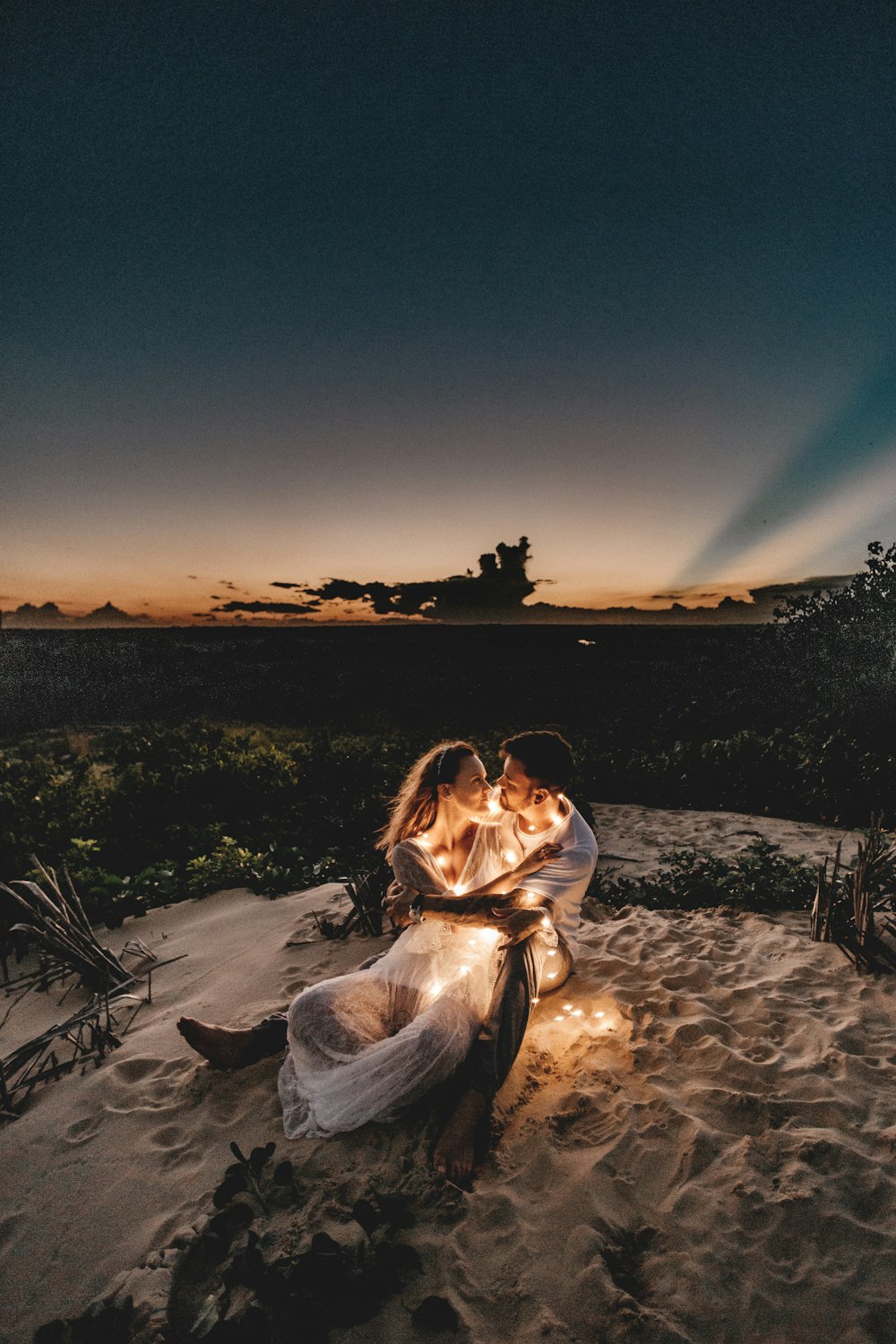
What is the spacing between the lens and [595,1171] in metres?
2.45

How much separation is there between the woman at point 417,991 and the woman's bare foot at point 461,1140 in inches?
6.6

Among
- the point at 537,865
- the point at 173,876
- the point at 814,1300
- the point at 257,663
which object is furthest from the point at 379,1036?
the point at 257,663

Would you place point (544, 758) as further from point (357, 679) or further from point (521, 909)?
point (357, 679)

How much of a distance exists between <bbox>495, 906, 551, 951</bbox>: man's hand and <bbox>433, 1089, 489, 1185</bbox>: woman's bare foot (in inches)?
26.2

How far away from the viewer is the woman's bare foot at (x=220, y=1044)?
3.09 m

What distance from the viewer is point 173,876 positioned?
6336 mm

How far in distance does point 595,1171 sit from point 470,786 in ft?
5.52

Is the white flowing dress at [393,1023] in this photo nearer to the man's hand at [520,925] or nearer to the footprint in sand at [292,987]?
A: the man's hand at [520,925]

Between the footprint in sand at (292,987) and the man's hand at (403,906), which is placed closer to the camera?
the man's hand at (403,906)

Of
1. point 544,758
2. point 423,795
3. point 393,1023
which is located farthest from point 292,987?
point 544,758

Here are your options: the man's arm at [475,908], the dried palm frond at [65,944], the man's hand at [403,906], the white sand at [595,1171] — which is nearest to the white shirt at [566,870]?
the man's arm at [475,908]

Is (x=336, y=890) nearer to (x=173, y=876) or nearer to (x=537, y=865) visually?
(x=173, y=876)

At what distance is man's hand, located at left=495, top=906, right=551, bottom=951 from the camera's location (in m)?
2.91

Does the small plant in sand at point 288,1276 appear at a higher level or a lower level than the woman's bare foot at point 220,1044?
lower
